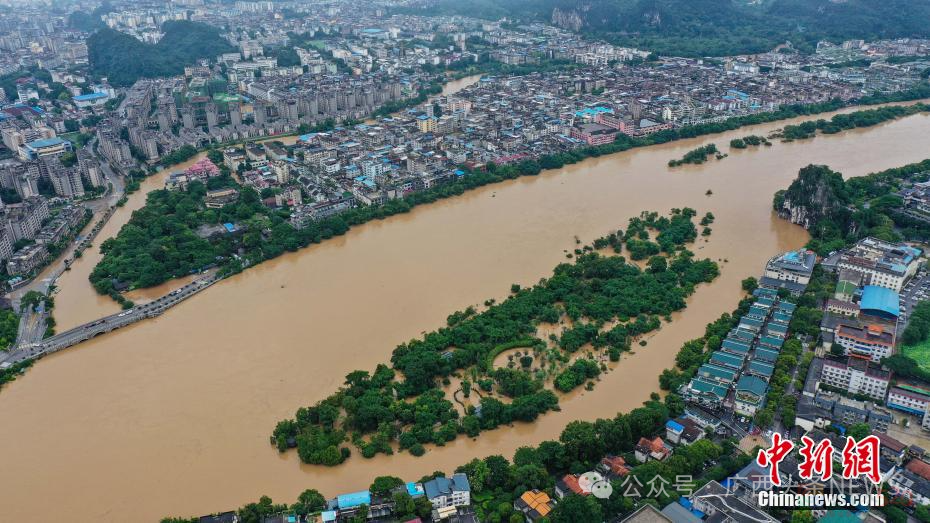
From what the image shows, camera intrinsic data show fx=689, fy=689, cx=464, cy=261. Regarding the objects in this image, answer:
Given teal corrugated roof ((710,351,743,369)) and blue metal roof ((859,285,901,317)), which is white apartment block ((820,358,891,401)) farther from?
blue metal roof ((859,285,901,317))

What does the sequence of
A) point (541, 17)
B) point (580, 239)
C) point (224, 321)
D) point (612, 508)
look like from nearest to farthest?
point (612, 508) → point (224, 321) → point (580, 239) → point (541, 17)

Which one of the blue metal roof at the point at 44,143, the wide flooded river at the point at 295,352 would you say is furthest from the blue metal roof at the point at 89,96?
the wide flooded river at the point at 295,352

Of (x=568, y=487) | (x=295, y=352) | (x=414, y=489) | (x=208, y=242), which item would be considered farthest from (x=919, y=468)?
(x=208, y=242)

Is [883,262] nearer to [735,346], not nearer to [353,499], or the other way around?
[735,346]

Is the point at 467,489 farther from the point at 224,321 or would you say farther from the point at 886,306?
the point at 886,306

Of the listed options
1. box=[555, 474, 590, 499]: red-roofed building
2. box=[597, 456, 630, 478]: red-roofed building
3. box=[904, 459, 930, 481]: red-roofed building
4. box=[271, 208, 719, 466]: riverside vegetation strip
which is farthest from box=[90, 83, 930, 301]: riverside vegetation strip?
box=[904, 459, 930, 481]: red-roofed building

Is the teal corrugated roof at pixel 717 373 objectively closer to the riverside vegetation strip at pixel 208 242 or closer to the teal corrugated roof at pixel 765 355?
the teal corrugated roof at pixel 765 355

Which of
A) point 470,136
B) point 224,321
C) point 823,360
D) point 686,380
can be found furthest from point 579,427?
point 470,136
